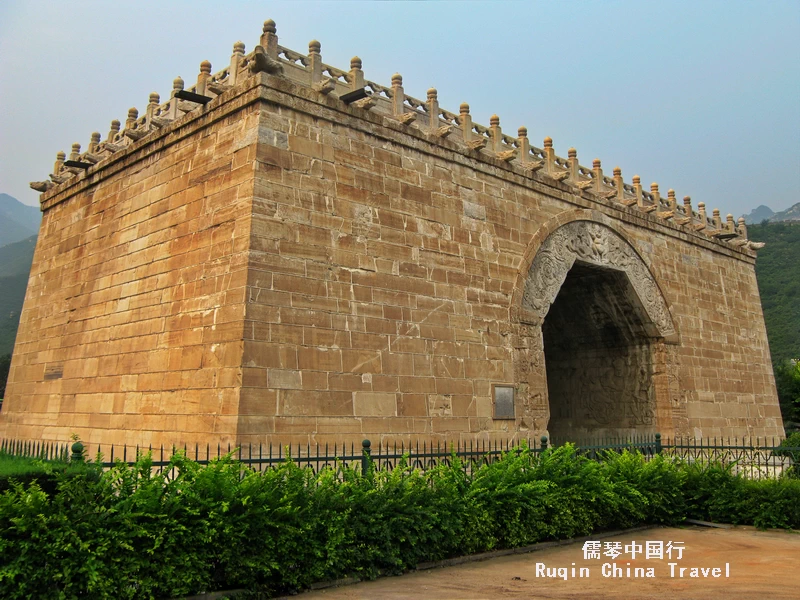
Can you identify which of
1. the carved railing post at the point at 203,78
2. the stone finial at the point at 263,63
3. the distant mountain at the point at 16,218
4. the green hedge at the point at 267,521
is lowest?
the green hedge at the point at 267,521

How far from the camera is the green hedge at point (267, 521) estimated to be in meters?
4.80

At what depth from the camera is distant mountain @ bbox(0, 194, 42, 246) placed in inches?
4813

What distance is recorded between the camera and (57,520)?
486 cm

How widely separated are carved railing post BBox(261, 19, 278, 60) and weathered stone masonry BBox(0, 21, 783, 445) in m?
0.03

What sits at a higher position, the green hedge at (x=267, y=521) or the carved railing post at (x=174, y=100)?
the carved railing post at (x=174, y=100)

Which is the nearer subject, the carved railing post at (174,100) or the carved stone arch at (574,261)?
the carved railing post at (174,100)

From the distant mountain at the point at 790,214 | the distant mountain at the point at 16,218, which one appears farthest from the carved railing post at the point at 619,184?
the distant mountain at the point at 16,218

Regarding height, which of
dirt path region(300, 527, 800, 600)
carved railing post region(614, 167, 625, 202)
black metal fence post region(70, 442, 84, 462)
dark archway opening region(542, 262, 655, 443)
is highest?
carved railing post region(614, 167, 625, 202)

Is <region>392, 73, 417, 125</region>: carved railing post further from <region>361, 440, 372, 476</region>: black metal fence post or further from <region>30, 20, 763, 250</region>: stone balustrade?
<region>361, 440, 372, 476</region>: black metal fence post

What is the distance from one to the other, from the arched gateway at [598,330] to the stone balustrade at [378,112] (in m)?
1.32

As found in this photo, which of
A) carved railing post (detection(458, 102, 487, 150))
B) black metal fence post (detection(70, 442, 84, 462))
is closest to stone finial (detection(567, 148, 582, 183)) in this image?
carved railing post (detection(458, 102, 487, 150))

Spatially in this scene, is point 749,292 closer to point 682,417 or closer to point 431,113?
point 682,417

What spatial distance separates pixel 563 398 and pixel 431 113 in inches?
367

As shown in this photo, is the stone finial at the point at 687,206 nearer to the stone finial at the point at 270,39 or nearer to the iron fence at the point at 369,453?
the iron fence at the point at 369,453
